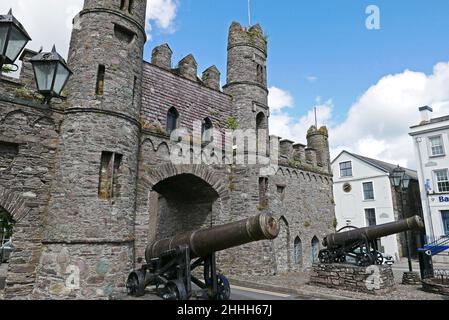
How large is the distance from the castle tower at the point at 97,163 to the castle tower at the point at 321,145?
42.2ft

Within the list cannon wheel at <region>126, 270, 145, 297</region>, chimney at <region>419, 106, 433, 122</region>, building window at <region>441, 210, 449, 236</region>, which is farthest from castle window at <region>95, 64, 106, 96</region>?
chimney at <region>419, 106, 433, 122</region>

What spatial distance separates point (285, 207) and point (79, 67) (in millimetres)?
11942

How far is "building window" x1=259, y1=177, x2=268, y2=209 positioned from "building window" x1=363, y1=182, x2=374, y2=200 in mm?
16795

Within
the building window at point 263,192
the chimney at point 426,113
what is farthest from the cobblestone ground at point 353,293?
the chimney at point 426,113

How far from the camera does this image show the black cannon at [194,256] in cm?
582

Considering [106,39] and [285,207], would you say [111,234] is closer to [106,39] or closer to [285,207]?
[106,39]

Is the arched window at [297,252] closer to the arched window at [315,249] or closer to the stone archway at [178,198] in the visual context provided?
the arched window at [315,249]

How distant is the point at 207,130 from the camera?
14.3 metres

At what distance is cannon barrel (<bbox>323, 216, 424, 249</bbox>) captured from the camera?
10945 mm

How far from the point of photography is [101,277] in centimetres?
869

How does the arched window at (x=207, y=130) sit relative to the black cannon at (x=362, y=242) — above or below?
above

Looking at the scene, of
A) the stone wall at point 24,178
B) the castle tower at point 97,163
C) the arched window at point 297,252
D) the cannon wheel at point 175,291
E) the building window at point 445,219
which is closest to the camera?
the cannon wheel at point 175,291

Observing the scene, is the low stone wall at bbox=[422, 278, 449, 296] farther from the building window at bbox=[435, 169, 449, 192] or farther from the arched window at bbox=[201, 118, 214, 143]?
the building window at bbox=[435, 169, 449, 192]
